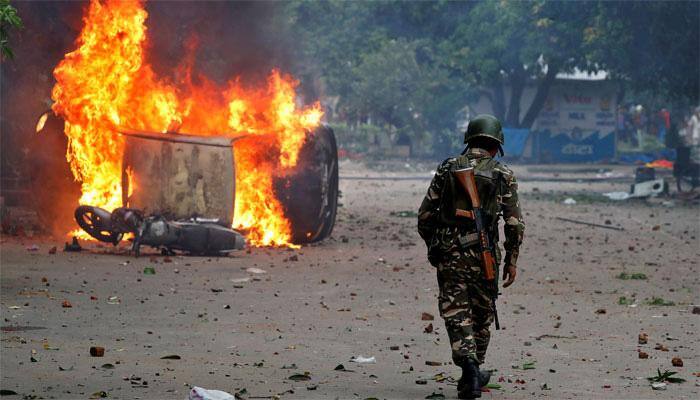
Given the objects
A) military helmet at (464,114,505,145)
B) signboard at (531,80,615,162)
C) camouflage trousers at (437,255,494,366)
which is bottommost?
camouflage trousers at (437,255,494,366)

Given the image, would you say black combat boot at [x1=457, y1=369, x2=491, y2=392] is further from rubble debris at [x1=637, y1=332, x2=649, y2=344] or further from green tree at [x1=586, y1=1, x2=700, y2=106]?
green tree at [x1=586, y1=1, x2=700, y2=106]

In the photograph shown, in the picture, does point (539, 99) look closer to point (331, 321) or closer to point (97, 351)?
point (331, 321)

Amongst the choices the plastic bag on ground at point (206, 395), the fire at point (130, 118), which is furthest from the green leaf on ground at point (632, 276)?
the plastic bag on ground at point (206, 395)

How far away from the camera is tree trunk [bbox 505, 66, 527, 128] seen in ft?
152

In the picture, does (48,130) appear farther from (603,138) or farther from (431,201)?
(603,138)

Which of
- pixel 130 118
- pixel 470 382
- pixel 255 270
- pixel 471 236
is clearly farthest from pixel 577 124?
pixel 470 382

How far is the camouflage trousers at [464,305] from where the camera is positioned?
6.26 metres

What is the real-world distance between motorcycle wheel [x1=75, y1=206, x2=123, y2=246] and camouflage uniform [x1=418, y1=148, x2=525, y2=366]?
825cm

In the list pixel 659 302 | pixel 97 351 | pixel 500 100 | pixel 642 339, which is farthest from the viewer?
pixel 500 100

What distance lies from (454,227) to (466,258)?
20cm

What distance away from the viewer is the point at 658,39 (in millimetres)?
26781

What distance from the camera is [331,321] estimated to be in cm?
935

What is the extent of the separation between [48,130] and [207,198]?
2.98 m

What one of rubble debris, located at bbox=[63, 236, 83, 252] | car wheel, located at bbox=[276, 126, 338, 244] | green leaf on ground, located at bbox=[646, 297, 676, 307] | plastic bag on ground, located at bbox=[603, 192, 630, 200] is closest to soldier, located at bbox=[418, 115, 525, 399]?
green leaf on ground, located at bbox=[646, 297, 676, 307]
